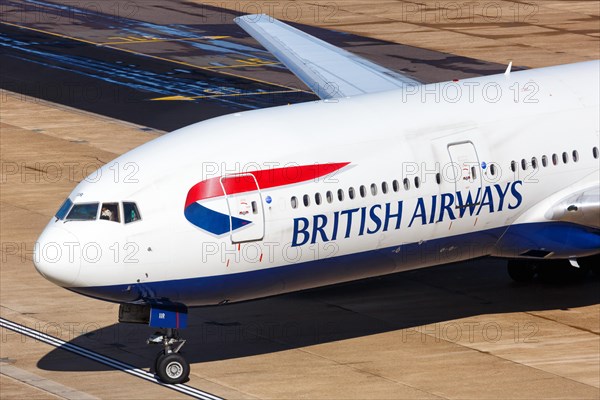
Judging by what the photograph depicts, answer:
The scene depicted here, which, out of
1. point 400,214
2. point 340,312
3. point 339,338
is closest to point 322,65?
point 340,312

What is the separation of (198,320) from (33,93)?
81.2 feet

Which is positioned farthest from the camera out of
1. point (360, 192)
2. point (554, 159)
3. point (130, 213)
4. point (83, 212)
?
point (554, 159)

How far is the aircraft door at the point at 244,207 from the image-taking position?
2725 cm

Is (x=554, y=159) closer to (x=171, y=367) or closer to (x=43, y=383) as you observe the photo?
(x=171, y=367)

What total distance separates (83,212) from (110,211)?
531mm

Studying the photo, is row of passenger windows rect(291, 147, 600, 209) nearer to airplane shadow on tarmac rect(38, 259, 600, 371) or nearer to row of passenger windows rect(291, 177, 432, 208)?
row of passenger windows rect(291, 177, 432, 208)

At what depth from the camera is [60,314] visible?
106 ft

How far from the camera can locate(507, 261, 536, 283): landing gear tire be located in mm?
34594

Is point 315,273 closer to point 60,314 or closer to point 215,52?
point 60,314

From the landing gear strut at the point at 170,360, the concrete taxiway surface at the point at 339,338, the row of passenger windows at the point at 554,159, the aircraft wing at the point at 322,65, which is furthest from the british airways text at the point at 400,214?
the aircraft wing at the point at 322,65

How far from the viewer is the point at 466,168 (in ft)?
97.9

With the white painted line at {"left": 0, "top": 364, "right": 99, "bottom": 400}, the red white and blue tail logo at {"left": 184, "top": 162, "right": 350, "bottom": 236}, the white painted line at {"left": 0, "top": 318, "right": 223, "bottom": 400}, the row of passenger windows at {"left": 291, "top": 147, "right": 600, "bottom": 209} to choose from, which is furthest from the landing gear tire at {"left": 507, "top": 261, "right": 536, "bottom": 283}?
the white painted line at {"left": 0, "top": 364, "right": 99, "bottom": 400}

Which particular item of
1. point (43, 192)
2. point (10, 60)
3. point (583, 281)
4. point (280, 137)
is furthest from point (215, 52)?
point (280, 137)

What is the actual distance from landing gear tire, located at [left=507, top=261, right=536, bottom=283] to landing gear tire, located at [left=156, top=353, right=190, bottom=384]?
33.0ft
